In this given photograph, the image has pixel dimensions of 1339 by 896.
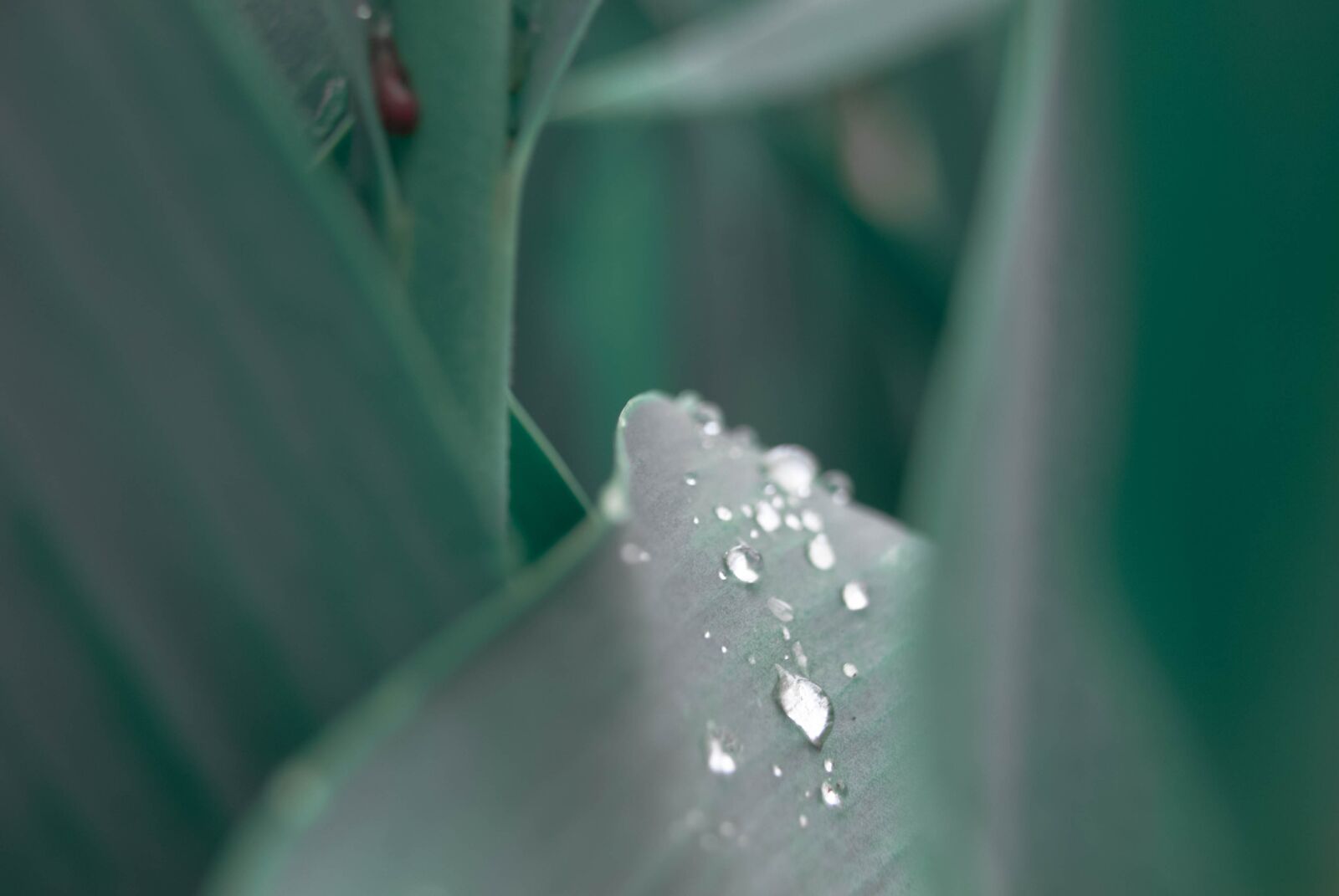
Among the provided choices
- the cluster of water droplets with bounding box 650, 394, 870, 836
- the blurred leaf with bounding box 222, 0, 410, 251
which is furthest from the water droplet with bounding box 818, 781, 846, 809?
the blurred leaf with bounding box 222, 0, 410, 251

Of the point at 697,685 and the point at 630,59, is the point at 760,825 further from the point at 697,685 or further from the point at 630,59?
the point at 630,59

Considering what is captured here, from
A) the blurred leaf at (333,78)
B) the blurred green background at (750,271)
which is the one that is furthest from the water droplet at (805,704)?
the blurred green background at (750,271)

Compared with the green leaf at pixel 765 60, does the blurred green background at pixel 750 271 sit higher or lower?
lower

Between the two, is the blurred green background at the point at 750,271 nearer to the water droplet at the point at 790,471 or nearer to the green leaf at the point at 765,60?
the green leaf at the point at 765,60

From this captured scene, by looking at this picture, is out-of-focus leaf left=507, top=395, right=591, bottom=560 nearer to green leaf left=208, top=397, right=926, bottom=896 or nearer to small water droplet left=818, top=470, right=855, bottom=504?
green leaf left=208, top=397, right=926, bottom=896

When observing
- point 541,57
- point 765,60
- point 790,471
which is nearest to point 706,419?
point 790,471

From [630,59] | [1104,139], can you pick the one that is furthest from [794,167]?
[1104,139]

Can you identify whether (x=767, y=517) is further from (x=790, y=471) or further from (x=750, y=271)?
(x=750, y=271)
